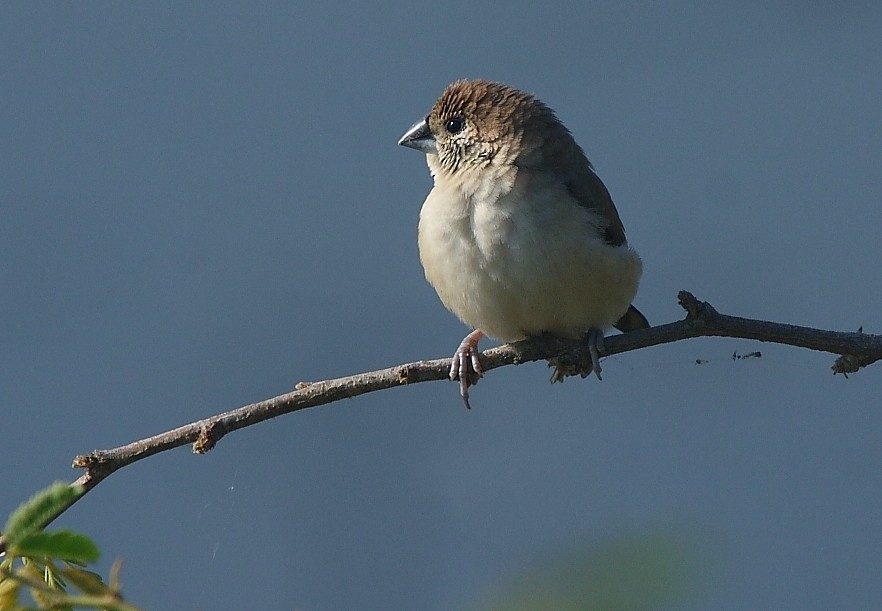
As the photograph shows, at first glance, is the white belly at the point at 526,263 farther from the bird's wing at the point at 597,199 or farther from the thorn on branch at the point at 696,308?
the thorn on branch at the point at 696,308

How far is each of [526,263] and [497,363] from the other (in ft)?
1.18

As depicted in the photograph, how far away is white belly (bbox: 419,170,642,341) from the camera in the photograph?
3797 mm

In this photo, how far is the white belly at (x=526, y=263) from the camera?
12.5ft

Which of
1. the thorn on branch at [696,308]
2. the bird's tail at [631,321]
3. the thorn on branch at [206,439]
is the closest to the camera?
the thorn on branch at [206,439]

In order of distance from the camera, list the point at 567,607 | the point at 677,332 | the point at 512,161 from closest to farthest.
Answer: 1. the point at 567,607
2. the point at 677,332
3. the point at 512,161

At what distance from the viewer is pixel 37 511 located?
144cm

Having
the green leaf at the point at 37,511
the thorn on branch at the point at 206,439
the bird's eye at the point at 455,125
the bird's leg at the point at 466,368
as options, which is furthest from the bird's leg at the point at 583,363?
the green leaf at the point at 37,511

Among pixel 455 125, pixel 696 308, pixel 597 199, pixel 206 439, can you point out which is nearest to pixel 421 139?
pixel 455 125

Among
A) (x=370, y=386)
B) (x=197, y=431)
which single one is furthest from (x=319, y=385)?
(x=197, y=431)

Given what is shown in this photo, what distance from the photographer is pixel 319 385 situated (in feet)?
9.75

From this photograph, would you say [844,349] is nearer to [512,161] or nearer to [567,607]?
[512,161]

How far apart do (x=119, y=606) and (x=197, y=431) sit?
63.2 inches

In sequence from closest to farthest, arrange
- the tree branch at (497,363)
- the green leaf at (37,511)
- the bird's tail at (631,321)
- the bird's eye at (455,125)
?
the green leaf at (37,511) < the tree branch at (497,363) < the bird's eye at (455,125) < the bird's tail at (631,321)

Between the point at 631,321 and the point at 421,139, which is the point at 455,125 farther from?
the point at 631,321
